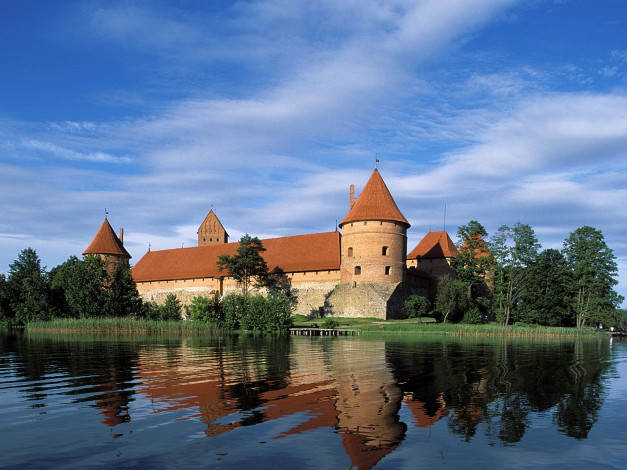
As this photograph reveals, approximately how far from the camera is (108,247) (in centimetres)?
5131

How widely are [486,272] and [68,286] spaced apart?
29.8 m

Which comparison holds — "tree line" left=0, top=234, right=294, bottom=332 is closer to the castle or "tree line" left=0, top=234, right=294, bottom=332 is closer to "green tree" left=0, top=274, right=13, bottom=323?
"green tree" left=0, top=274, right=13, bottom=323

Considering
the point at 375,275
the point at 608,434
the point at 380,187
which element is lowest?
the point at 608,434

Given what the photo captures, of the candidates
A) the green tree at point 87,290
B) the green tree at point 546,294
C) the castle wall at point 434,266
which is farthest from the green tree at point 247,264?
the green tree at point 546,294

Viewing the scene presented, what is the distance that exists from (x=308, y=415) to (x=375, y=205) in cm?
3106

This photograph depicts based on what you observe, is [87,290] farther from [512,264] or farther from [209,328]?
[512,264]

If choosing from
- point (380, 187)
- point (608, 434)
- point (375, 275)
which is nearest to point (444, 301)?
point (375, 275)

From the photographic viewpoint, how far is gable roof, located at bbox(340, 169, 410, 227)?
38.0 m

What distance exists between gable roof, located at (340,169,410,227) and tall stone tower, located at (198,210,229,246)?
927 inches

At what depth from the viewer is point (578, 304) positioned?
126 ft

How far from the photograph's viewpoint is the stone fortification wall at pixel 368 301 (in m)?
36.8

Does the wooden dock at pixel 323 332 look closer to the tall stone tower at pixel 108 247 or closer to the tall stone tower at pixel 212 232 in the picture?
the tall stone tower at pixel 108 247

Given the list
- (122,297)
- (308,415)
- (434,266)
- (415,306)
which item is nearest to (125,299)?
(122,297)

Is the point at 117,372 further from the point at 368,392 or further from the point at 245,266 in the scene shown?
the point at 245,266
